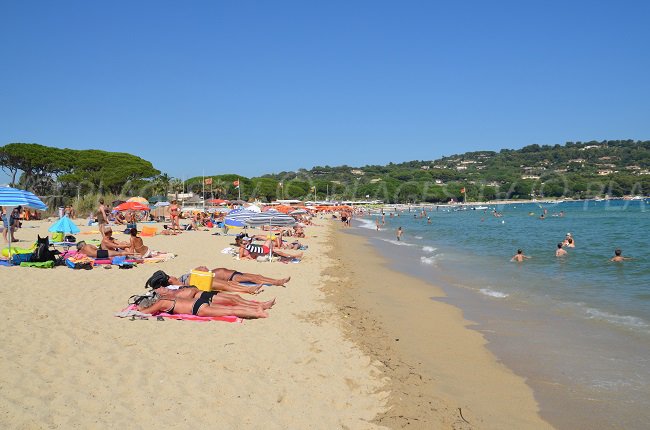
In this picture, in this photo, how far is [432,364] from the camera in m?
5.84

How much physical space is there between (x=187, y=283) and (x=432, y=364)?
4.33 m

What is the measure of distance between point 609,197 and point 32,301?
139785mm

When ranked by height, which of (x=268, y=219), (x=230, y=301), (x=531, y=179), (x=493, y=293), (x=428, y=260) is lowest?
(x=428, y=260)

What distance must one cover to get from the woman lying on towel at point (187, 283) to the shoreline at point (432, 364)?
167 cm

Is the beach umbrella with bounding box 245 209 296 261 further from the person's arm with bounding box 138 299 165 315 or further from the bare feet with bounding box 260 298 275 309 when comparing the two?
the person's arm with bounding box 138 299 165 315

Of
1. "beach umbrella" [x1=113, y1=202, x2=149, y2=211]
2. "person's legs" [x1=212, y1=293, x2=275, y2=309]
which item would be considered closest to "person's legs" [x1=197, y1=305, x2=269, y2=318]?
"person's legs" [x1=212, y1=293, x2=275, y2=309]

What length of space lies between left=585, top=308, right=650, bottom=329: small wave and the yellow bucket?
22.0 feet

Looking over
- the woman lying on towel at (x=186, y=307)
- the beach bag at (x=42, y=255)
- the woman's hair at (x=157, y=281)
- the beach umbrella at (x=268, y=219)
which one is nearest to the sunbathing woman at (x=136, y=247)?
the beach bag at (x=42, y=255)

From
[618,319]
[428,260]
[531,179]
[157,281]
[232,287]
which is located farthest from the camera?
[531,179]

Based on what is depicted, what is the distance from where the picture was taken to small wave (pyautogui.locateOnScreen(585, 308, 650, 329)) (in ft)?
25.4

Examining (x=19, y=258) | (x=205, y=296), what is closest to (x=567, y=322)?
(x=205, y=296)

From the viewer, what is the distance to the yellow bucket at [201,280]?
8.02 metres

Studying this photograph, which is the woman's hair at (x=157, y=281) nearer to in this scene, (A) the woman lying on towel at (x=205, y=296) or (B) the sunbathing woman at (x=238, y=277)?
(A) the woman lying on towel at (x=205, y=296)

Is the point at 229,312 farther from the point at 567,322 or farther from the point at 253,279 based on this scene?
the point at 567,322
